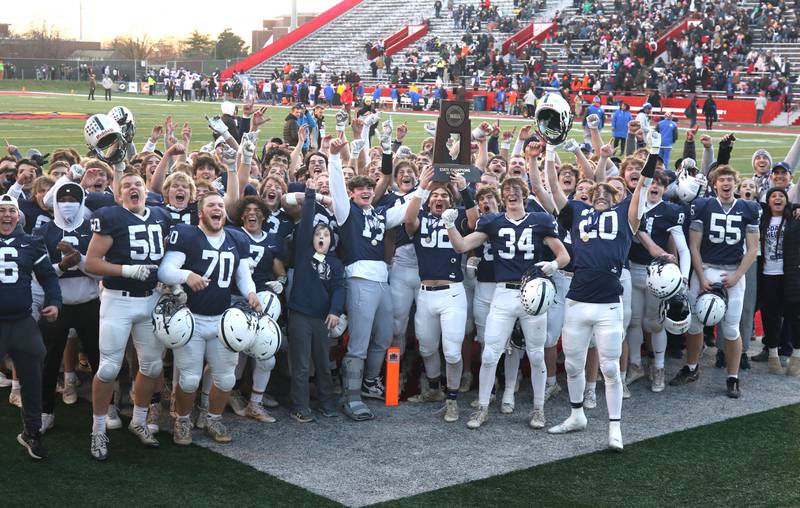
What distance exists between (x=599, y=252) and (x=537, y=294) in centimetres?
50

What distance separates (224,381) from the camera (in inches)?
245

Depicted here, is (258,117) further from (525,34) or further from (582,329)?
(525,34)

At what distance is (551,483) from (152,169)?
4.36m

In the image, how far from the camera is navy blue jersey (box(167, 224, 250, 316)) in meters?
6.11

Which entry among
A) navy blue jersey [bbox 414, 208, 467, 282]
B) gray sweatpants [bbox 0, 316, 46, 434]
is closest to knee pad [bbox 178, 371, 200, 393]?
gray sweatpants [bbox 0, 316, 46, 434]

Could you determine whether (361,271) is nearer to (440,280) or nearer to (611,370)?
(440,280)

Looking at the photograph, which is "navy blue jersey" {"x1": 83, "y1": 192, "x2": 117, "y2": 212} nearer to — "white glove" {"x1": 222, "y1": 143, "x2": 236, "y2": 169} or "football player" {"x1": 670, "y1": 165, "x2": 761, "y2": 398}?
"white glove" {"x1": 222, "y1": 143, "x2": 236, "y2": 169}

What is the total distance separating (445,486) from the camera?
5707 mm

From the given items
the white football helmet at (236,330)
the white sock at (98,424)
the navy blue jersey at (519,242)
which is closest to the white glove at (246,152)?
the white football helmet at (236,330)

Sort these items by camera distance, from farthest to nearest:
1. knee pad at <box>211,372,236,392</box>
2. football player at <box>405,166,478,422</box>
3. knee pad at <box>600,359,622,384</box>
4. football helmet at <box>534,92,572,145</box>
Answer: football player at <box>405,166,478,422</box> < football helmet at <box>534,92,572,145</box> < knee pad at <box>600,359,622,384</box> < knee pad at <box>211,372,236,392</box>

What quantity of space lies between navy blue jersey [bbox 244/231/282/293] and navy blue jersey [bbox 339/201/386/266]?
54cm

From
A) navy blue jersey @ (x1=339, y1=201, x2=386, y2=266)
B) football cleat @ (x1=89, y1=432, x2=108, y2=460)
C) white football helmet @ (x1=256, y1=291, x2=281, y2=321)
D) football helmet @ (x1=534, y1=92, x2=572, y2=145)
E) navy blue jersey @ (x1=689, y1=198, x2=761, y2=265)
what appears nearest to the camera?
football cleat @ (x1=89, y1=432, x2=108, y2=460)

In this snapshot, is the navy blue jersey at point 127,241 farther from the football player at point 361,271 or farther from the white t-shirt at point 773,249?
the white t-shirt at point 773,249

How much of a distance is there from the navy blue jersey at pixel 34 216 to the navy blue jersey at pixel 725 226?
4.92m
